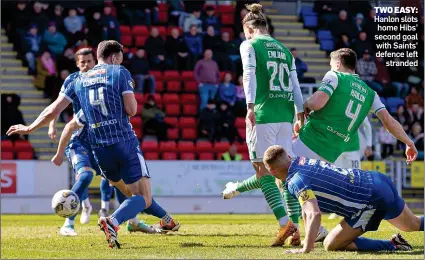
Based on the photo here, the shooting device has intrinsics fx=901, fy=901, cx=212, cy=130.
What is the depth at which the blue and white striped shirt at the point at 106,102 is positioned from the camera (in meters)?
9.63

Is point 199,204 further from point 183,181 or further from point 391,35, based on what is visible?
point 391,35

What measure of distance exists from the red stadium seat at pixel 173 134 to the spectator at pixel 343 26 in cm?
634

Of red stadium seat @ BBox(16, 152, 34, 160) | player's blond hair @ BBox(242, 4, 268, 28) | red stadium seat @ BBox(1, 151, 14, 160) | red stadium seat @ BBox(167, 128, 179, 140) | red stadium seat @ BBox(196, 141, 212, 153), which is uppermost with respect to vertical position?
player's blond hair @ BBox(242, 4, 268, 28)

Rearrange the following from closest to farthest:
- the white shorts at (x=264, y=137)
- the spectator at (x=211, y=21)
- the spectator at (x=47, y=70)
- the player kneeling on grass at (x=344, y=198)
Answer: the player kneeling on grass at (x=344, y=198) → the white shorts at (x=264, y=137) → the spectator at (x=47, y=70) → the spectator at (x=211, y=21)

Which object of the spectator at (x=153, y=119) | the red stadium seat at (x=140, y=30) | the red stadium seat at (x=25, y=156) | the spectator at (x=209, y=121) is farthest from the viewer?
the red stadium seat at (x=140, y=30)

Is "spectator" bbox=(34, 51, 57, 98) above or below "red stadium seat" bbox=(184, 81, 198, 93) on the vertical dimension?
above

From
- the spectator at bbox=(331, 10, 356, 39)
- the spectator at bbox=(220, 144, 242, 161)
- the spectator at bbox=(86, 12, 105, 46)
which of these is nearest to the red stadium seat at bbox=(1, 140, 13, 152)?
the spectator at bbox=(86, 12, 105, 46)

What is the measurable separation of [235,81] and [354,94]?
48.5ft

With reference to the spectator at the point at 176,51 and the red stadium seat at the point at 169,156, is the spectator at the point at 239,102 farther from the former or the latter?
the red stadium seat at the point at 169,156

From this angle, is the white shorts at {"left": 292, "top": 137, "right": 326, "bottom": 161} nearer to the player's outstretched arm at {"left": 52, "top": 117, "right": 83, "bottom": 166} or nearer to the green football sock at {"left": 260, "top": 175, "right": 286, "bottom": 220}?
the green football sock at {"left": 260, "top": 175, "right": 286, "bottom": 220}

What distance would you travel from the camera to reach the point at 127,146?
31.9 ft

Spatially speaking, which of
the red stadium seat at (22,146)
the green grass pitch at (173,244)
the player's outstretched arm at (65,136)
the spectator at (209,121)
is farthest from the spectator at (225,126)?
the player's outstretched arm at (65,136)

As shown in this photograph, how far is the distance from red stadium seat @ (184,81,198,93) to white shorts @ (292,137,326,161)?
14.6 meters

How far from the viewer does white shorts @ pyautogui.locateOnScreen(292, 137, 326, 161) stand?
10328mm
